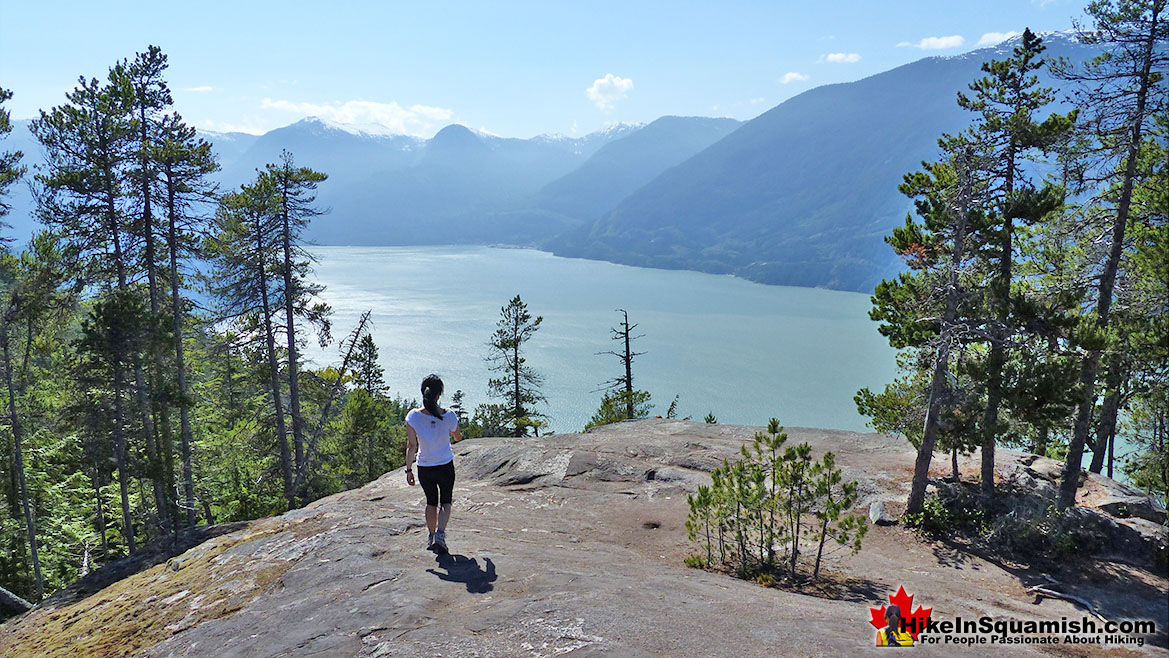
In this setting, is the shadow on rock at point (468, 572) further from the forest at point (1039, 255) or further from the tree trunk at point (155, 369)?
the tree trunk at point (155, 369)

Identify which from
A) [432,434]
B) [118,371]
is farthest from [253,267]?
[432,434]

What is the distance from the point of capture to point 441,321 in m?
115

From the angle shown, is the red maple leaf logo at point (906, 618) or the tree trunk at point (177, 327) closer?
the red maple leaf logo at point (906, 618)

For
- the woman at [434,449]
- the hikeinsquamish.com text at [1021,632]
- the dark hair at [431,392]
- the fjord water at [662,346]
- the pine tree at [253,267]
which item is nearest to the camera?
the hikeinsquamish.com text at [1021,632]

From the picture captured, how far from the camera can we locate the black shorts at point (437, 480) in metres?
7.46

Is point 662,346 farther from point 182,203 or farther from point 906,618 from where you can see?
point 906,618

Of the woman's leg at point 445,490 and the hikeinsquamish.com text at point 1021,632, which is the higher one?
the woman's leg at point 445,490

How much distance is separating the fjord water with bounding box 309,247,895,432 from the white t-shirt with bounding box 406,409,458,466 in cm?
4886

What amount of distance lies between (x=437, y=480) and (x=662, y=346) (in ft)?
294

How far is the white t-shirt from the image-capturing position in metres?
7.32

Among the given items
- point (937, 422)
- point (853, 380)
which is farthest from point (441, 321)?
point (937, 422)

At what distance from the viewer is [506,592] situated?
641 centimetres

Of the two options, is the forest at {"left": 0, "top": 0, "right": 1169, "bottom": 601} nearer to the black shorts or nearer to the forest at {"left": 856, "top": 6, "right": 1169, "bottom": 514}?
the forest at {"left": 856, "top": 6, "right": 1169, "bottom": 514}

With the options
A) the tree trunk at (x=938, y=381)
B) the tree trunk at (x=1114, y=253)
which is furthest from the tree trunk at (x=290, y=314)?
the tree trunk at (x=1114, y=253)
